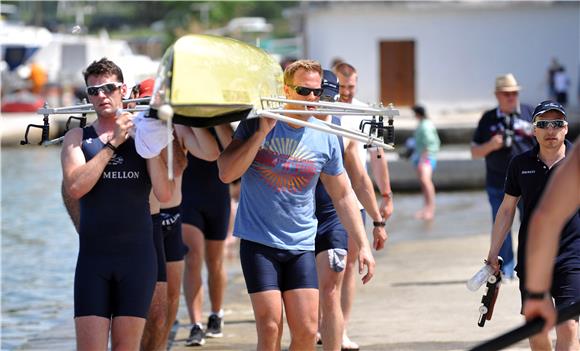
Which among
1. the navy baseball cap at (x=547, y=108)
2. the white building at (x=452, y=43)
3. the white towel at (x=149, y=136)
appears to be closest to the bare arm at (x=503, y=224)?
the navy baseball cap at (x=547, y=108)

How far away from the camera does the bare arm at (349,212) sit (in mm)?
7547

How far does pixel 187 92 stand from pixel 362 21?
108ft

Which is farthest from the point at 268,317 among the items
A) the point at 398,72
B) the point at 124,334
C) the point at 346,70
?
the point at 398,72

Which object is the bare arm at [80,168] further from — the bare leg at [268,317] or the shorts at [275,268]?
the bare leg at [268,317]

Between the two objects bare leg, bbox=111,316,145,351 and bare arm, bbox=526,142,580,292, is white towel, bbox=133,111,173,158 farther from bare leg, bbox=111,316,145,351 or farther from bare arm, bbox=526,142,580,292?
bare arm, bbox=526,142,580,292

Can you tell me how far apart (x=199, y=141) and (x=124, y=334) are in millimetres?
1185

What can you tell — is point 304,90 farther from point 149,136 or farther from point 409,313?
point 409,313

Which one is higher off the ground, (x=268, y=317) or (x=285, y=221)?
(x=285, y=221)

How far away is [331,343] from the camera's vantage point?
27.4 feet

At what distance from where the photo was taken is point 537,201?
719cm

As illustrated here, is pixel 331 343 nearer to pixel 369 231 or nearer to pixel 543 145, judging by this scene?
pixel 543 145

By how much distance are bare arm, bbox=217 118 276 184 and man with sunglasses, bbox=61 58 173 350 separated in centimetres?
45

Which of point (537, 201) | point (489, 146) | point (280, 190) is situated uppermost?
point (280, 190)

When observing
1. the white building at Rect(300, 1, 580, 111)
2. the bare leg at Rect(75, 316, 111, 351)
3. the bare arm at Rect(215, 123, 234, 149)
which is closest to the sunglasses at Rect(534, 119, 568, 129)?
the bare arm at Rect(215, 123, 234, 149)
